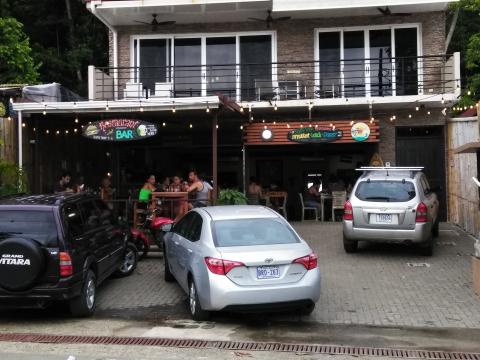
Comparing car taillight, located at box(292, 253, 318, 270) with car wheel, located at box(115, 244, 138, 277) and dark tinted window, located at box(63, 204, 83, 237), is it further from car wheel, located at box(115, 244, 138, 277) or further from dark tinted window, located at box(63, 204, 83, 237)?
car wheel, located at box(115, 244, 138, 277)

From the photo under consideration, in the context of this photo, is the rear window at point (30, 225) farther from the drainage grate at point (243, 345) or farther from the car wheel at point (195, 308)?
the car wheel at point (195, 308)

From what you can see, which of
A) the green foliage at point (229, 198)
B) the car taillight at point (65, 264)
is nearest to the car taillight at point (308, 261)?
Result: the car taillight at point (65, 264)

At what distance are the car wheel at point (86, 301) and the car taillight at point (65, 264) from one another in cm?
50

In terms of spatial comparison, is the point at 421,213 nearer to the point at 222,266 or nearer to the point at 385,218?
the point at 385,218

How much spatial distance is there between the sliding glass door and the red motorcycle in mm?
7287

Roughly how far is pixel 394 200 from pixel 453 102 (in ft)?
20.4

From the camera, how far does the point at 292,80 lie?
17719mm

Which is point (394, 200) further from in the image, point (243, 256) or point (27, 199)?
point (27, 199)

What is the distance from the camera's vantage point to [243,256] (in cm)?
703

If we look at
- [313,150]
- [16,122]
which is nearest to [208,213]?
[16,122]

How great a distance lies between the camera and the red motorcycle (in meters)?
12.0

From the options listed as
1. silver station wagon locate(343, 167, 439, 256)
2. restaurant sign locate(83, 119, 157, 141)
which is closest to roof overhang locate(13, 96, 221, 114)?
restaurant sign locate(83, 119, 157, 141)

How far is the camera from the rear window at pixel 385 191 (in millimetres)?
11570

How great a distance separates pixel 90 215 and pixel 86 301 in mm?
1461
